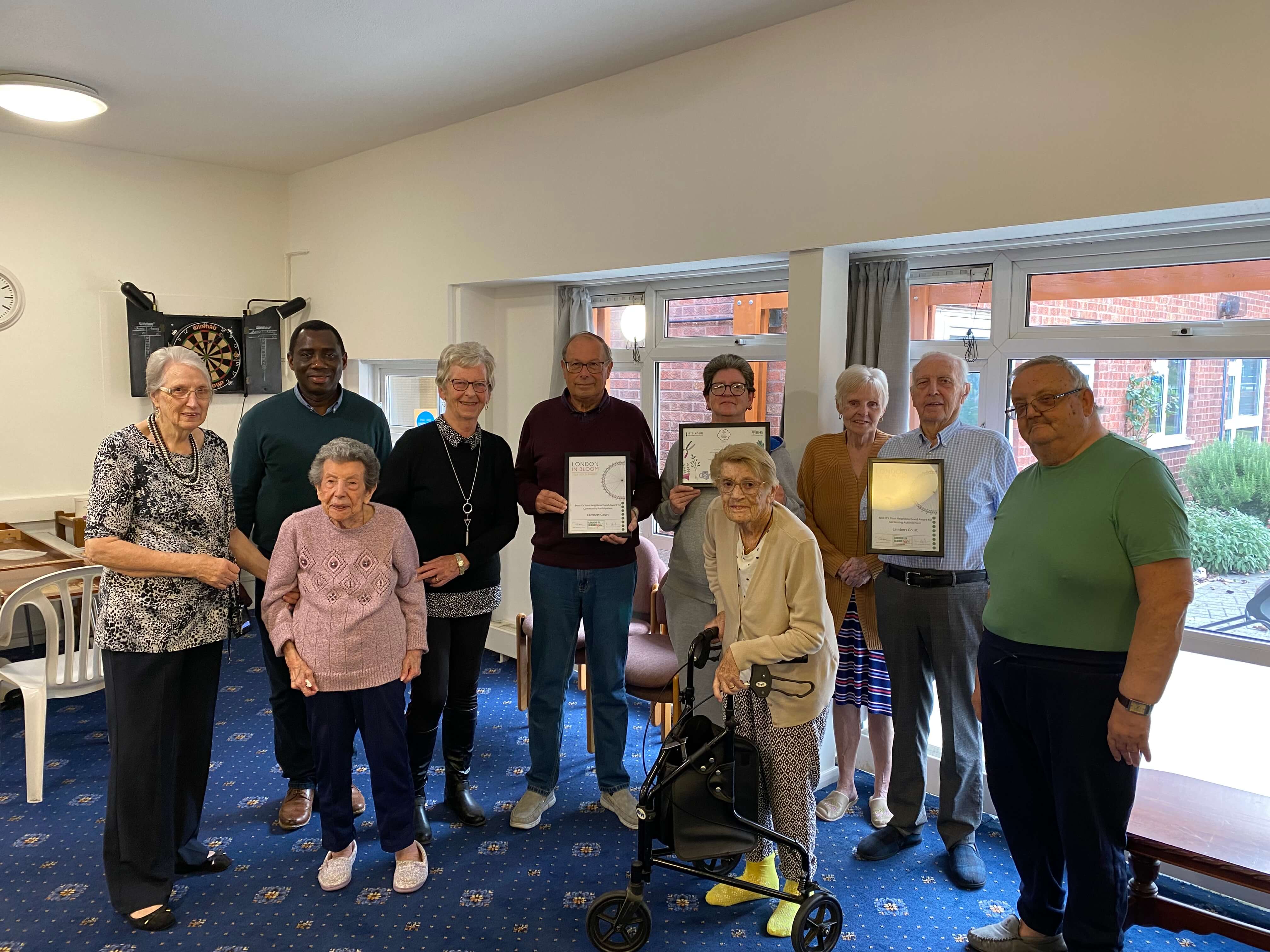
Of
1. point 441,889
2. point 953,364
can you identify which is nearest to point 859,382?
point 953,364

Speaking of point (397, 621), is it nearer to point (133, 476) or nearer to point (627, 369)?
point (133, 476)

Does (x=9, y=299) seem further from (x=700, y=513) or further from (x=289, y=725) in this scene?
(x=700, y=513)

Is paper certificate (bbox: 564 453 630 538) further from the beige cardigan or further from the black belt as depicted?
the black belt

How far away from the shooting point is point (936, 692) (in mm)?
3021

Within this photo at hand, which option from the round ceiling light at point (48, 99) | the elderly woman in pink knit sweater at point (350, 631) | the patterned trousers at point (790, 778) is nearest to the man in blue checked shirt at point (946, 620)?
the patterned trousers at point (790, 778)

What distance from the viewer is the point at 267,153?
5.41m

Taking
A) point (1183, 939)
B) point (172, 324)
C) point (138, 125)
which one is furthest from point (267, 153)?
point (1183, 939)

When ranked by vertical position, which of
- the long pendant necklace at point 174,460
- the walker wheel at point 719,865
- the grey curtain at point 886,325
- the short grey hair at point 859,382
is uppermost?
the grey curtain at point 886,325

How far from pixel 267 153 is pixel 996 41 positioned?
4.43 m

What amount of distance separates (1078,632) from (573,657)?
1.74 m

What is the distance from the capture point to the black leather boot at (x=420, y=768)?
2975 mm

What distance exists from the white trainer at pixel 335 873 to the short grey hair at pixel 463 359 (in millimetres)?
1562

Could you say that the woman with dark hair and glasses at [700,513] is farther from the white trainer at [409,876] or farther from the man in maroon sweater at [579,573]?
the white trainer at [409,876]

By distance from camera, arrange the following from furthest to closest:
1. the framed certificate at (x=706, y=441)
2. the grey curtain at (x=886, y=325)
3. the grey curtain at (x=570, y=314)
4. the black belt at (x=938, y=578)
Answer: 1. the grey curtain at (x=570, y=314)
2. the grey curtain at (x=886, y=325)
3. the framed certificate at (x=706, y=441)
4. the black belt at (x=938, y=578)
